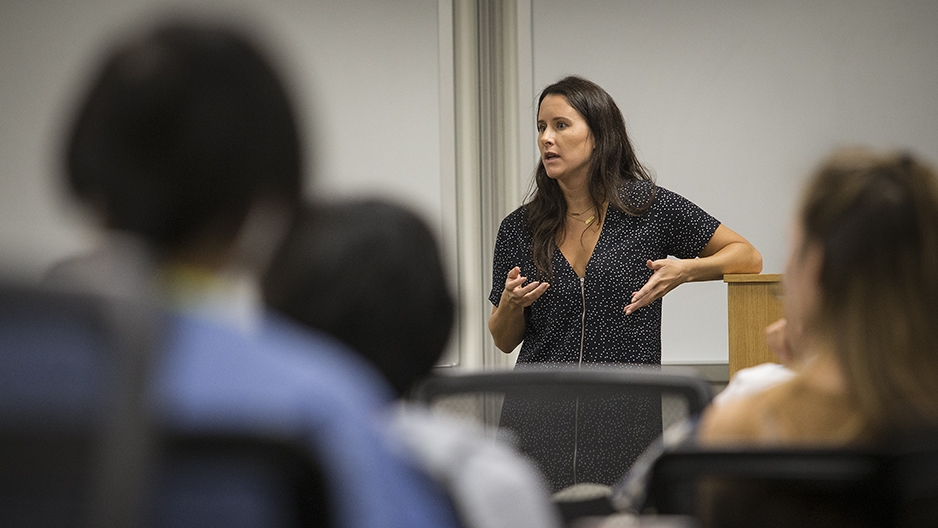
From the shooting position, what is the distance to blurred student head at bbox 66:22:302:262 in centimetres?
72

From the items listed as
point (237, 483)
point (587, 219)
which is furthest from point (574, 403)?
point (587, 219)

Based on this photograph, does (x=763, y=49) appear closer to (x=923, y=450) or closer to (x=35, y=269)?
(x=923, y=450)

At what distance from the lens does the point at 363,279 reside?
3.17 feet

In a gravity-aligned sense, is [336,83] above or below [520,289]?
above

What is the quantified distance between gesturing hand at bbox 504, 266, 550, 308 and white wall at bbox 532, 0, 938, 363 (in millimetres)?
1704

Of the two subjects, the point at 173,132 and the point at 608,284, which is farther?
the point at 608,284

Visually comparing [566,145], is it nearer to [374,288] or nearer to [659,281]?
[659,281]

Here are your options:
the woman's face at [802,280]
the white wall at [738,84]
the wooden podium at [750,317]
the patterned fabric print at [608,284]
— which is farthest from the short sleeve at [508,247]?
the woman's face at [802,280]

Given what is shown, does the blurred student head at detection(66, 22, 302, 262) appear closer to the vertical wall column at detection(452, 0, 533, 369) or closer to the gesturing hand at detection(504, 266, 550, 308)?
the gesturing hand at detection(504, 266, 550, 308)

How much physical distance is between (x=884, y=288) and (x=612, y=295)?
1737mm

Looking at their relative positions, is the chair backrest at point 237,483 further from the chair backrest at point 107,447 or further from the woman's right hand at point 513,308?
the woman's right hand at point 513,308

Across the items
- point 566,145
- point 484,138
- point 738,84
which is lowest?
point 566,145

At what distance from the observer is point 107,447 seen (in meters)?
0.61

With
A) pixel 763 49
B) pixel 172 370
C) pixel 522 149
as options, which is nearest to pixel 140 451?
pixel 172 370
